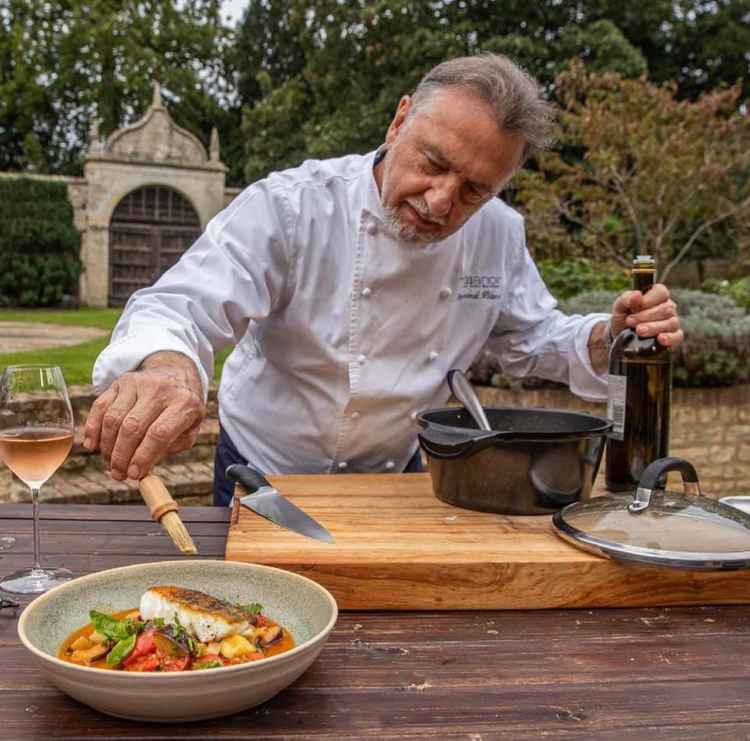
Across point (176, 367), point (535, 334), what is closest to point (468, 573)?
point (176, 367)

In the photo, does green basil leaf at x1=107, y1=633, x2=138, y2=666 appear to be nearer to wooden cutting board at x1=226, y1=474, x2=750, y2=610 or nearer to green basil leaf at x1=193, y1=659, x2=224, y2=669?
green basil leaf at x1=193, y1=659, x2=224, y2=669

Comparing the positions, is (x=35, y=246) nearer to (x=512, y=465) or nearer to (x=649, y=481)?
(x=512, y=465)

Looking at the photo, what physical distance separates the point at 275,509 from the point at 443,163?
853 mm

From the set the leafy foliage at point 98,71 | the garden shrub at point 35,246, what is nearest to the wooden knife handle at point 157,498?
the garden shrub at point 35,246

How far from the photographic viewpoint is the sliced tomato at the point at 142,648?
0.88m

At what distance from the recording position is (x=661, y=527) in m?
1.21

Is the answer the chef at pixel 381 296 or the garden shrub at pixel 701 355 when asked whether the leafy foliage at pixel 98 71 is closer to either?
the garden shrub at pixel 701 355

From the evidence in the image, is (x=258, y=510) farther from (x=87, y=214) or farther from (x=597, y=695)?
(x=87, y=214)

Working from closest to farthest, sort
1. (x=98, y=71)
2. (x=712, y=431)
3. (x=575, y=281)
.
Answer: (x=712, y=431) < (x=575, y=281) < (x=98, y=71)

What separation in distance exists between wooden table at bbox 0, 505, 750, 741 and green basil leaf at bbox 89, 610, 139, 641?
75 millimetres

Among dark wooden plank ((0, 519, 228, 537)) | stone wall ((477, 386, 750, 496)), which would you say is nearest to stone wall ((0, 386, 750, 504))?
stone wall ((477, 386, 750, 496))

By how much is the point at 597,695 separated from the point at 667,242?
10.1m

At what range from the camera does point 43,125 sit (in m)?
23.5

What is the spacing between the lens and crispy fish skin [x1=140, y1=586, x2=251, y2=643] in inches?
35.9
